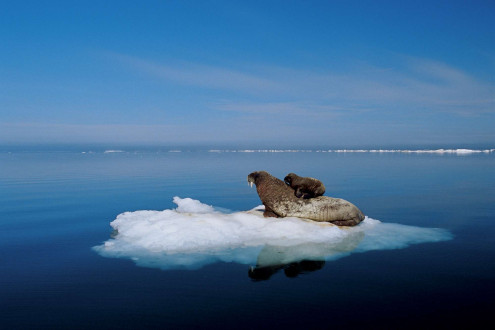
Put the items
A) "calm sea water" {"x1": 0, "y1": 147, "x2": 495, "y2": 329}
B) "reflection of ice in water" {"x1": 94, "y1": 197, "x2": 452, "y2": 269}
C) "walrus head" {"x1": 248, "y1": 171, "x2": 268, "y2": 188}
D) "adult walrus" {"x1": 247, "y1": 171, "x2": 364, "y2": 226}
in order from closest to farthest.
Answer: "calm sea water" {"x1": 0, "y1": 147, "x2": 495, "y2": 329}, "reflection of ice in water" {"x1": 94, "y1": 197, "x2": 452, "y2": 269}, "adult walrus" {"x1": 247, "y1": 171, "x2": 364, "y2": 226}, "walrus head" {"x1": 248, "y1": 171, "x2": 268, "y2": 188}

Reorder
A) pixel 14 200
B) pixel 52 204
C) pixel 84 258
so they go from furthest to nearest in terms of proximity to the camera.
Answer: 1. pixel 14 200
2. pixel 52 204
3. pixel 84 258

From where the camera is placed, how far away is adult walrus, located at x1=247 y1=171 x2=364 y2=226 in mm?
14281

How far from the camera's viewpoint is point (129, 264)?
995 centimetres

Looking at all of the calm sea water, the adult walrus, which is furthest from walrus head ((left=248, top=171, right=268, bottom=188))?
the calm sea water

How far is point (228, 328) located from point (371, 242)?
7.02m

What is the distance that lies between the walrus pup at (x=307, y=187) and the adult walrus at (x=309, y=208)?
20 centimetres

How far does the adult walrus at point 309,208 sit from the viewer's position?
14.3 m

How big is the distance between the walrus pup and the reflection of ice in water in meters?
1.46

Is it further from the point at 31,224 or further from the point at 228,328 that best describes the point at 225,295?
the point at 31,224

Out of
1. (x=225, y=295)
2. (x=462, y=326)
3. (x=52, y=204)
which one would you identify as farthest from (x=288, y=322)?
(x=52, y=204)

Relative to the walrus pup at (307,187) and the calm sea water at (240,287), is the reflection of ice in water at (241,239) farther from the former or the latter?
the walrus pup at (307,187)

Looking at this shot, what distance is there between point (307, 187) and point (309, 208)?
82 cm

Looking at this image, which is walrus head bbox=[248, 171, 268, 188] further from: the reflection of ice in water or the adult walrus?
the reflection of ice in water

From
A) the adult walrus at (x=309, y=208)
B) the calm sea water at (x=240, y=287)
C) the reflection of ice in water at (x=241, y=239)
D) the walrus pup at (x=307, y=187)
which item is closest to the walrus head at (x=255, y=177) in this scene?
the adult walrus at (x=309, y=208)
